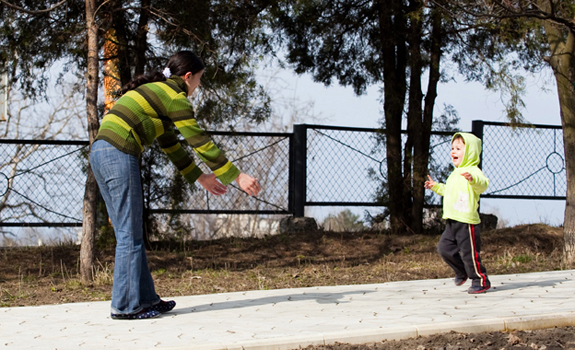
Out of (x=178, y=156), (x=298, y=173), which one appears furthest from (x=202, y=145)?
(x=298, y=173)

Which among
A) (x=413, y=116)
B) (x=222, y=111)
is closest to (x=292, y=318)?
(x=222, y=111)

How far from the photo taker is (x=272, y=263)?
8.29 metres

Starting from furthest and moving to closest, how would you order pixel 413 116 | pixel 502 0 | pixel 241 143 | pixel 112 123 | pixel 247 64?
1. pixel 241 143
2. pixel 413 116
3. pixel 247 64
4. pixel 502 0
5. pixel 112 123

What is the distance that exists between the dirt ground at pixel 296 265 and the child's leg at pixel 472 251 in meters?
1.15

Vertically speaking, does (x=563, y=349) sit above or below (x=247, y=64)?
below

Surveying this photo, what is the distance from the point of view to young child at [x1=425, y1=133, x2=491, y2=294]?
204 inches

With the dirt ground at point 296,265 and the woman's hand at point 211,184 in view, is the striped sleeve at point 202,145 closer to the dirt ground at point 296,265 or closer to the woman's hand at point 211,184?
the woman's hand at point 211,184

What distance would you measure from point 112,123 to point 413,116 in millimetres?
6713

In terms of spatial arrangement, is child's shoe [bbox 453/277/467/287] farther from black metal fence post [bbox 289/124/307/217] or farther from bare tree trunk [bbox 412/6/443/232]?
black metal fence post [bbox 289/124/307/217]

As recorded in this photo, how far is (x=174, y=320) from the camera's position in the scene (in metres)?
4.29

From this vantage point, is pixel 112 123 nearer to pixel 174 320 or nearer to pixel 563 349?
pixel 174 320

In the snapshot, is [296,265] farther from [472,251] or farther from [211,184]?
[211,184]

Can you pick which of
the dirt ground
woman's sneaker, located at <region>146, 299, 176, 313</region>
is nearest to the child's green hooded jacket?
the dirt ground

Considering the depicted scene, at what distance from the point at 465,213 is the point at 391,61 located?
5479mm
